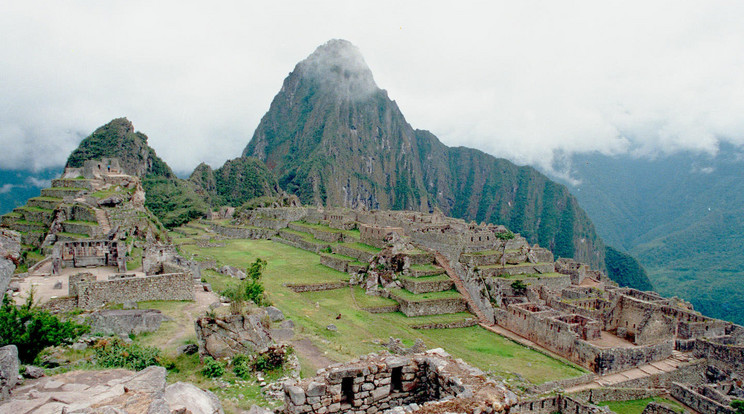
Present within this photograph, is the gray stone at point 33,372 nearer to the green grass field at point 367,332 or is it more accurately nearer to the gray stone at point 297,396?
the gray stone at point 297,396

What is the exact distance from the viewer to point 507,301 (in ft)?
82.7

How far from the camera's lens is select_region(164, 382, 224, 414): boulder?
194 inches

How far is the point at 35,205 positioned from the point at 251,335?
23.1 m

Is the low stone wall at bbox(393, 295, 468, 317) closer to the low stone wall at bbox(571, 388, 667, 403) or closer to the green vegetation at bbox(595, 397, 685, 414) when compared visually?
the low stone wall at bbox(571, 388, 667, 403)

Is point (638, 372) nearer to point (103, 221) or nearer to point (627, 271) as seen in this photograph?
point (103, 221)

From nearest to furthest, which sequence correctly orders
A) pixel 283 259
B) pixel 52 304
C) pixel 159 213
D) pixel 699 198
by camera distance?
pixel 52 304 → pixel 283 259 → pixel 159 213 → pixel 699 198

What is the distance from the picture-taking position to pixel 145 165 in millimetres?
74812

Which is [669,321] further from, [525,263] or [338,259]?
[338,259]

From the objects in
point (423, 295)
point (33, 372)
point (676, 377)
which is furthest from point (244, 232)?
point (33, 372)

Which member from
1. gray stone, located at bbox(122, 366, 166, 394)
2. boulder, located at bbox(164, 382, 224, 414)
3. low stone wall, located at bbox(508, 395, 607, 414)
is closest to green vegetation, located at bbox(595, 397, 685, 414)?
low stone wall, located at bbox(508, 395, 607, 414)

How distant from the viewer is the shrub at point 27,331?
7461 millimetres

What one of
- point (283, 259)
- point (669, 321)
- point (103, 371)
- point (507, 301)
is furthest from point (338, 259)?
point (103, 371)

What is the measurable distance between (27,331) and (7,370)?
8.05ft

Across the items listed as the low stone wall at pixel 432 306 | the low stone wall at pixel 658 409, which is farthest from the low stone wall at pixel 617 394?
the low stone wall at pixel 432 306
